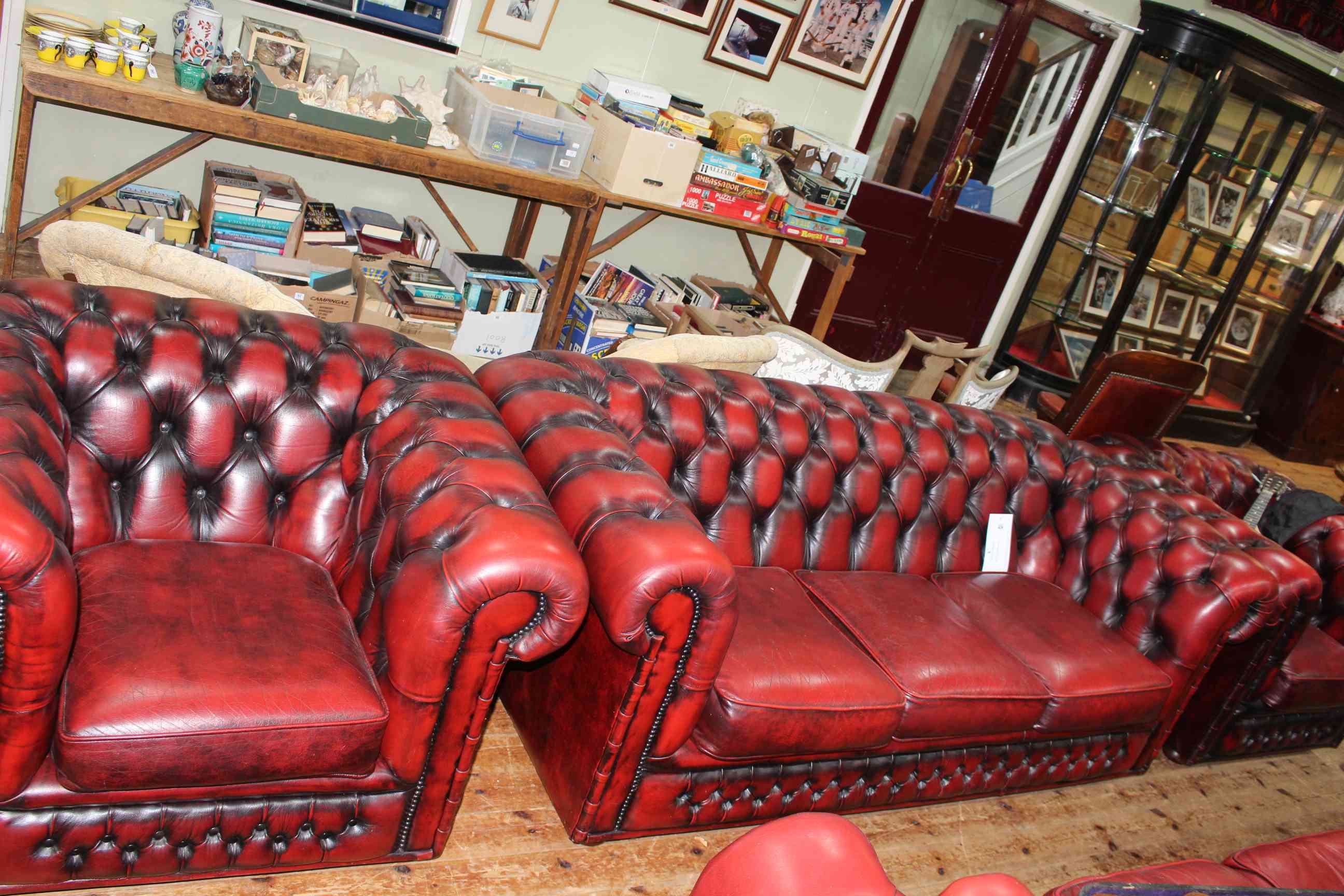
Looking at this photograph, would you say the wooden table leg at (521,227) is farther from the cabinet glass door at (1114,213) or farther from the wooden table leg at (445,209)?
the cabinet glass door at (1114,213)

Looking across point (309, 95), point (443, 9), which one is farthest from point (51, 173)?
point (443, 9)

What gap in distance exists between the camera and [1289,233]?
7184mm

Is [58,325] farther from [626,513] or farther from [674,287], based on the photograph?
[674,287]

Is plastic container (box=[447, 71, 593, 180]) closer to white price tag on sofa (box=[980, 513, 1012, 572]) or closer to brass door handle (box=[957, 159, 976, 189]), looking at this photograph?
white price tag on sofa (box=[980, 513, 1012, 572])

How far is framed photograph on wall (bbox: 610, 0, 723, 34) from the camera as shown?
15.3 feet

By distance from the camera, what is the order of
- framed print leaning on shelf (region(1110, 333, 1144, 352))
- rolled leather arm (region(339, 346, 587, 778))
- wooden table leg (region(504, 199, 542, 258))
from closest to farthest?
rolled leather arm (region(339, 346, 587, 778)) → wooden table leg (region(504, 199, 542, 258)) → framed print leaning on shelf (region(1110, 333, 1144, 352))

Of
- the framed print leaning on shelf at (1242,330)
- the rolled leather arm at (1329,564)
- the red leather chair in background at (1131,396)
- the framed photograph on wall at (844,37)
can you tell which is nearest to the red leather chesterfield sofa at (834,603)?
the rolled leather arm at (1329,564)

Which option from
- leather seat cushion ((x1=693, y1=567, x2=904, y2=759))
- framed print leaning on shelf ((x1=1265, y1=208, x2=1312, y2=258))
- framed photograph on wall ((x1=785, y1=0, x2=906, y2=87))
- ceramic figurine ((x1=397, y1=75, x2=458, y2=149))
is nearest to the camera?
leather seat cushion ((x1=693, y1=567, x2=904, y2=759))

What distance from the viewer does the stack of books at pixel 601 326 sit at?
4.65 m

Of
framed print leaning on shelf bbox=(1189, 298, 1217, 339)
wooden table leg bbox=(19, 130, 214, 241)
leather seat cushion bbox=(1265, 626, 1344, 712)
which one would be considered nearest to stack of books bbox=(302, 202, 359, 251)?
wooden table leg bbox=(19, 130, 214, 241)

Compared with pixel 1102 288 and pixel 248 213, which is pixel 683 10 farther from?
pixel 1102 288

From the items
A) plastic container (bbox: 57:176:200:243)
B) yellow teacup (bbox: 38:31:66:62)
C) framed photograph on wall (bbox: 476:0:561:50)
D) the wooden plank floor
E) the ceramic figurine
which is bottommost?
the wooden plank floor

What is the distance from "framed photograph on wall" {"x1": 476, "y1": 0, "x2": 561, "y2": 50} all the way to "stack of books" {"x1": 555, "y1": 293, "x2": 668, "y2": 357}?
116 cm

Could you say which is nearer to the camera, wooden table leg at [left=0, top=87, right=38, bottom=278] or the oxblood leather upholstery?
the oxblood leather upholstery
